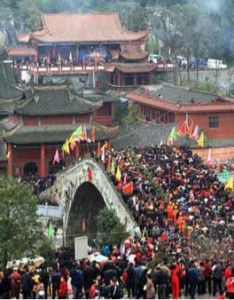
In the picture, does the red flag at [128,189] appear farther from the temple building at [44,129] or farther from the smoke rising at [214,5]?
the smoke rising at [214,5]

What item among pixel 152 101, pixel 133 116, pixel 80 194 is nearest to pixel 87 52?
pixel 133 116

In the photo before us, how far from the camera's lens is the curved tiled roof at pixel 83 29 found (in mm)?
72875

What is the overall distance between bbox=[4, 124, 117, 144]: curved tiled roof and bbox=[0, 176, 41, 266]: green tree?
58.8ft

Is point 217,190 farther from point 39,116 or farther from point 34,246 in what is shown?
point 39,116

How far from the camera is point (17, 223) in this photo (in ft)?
89.2

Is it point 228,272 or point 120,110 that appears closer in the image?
point 228,272

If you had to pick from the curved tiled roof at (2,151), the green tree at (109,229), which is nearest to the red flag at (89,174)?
the green tree at (109,229)

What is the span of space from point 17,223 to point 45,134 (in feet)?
64.7

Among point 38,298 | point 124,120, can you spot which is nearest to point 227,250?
point 38,298

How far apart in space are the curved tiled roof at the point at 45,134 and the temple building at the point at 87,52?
796 inches

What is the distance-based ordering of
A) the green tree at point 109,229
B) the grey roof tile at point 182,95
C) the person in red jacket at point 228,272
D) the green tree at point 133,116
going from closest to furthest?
1. the person in red jacket at point 228,272
2. the green tree at point 109,229
3. the grey roof tile at point 182,95
4. the green tree at point 133,116

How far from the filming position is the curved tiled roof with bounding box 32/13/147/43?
7288 centimetres

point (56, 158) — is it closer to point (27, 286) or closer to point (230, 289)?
point (27, 286)

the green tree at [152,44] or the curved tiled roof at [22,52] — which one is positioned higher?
the curved tiled roof at [22,52]
